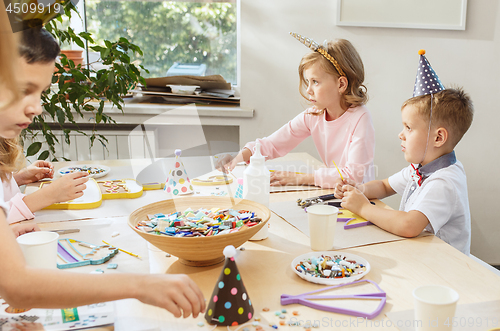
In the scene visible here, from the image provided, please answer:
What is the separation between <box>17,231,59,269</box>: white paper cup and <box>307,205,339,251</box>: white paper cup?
0.52 m

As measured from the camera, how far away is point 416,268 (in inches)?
33.3

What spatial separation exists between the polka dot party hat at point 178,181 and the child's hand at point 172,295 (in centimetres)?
73

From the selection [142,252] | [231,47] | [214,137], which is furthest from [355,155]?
[231,47]

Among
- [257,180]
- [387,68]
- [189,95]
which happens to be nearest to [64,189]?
[257,180]

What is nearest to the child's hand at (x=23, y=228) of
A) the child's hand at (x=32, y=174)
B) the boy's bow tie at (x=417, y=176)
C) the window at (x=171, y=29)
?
the child's hand at (x=32, y=174)

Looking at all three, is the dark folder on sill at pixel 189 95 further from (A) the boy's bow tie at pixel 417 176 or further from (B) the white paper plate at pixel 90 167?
(A) the boy's bow tie at pixel 417 176

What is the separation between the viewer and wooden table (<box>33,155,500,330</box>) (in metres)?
0.67

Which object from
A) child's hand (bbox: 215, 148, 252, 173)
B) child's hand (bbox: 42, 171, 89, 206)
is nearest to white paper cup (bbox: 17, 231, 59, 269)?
child's hand (bbox: 42, 171, 89, 206)

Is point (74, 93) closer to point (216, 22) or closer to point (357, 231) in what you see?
point (216, 22)

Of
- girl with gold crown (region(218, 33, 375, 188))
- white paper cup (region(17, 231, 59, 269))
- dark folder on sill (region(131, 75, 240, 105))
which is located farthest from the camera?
dark folder on sill (region(131, 75, 240, 105))

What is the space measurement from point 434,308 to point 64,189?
1014 millimetres

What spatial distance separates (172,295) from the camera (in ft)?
2.01

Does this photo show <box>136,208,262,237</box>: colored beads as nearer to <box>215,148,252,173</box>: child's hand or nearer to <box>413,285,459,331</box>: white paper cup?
<box>413,285,459,331</box>: white paper cup

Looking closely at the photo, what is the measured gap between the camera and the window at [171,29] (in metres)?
2.51
